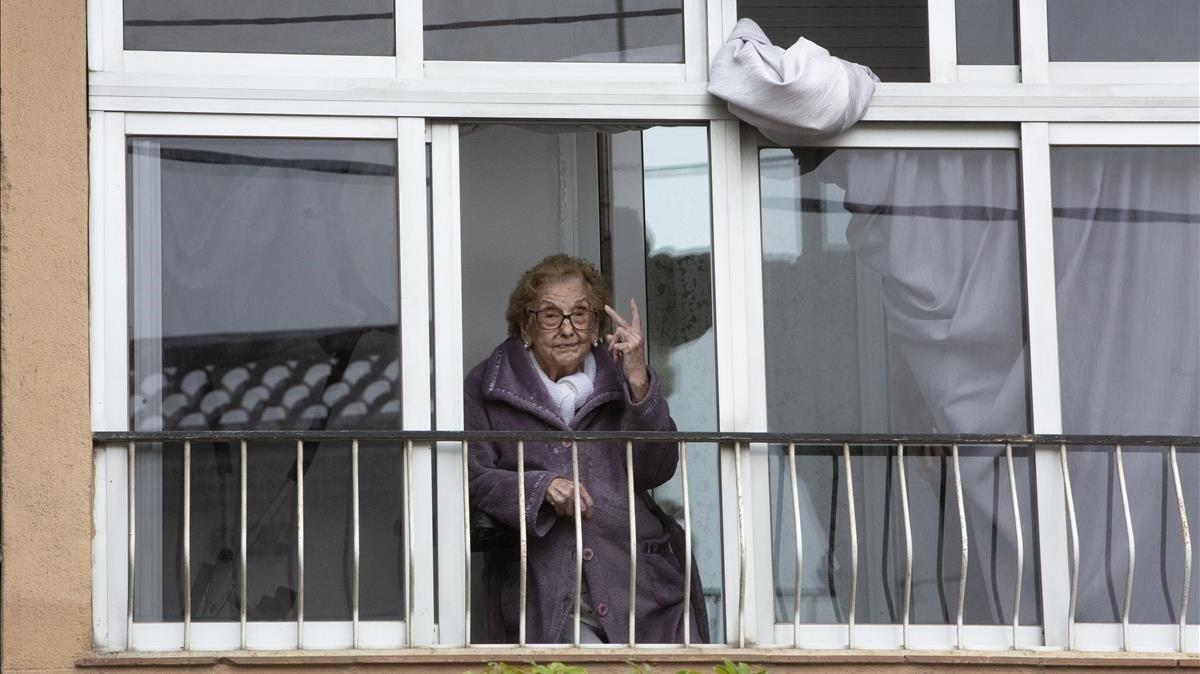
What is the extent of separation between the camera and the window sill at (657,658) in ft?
19.6

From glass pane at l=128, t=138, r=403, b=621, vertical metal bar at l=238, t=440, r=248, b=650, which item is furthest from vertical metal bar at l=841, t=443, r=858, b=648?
vertical metal bar at l=238, t=440, r=248, b=650

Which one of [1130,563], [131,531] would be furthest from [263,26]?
[1130,563]

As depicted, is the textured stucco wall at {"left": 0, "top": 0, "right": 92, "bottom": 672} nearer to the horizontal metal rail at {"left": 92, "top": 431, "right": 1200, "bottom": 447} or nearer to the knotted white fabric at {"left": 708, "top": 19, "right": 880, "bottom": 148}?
the horizontal metal rail at {"left": 92, "top": 431, "right": 1200, "bottom": 447}

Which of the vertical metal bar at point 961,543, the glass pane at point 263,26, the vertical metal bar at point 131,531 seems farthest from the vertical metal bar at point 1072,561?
the vertical metal bar at point 131,531

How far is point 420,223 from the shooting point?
635 centimetres

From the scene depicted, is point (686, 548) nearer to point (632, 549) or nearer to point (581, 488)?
point (632, 549)

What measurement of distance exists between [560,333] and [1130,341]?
69.5 inches

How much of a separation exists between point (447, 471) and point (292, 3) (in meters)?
1.49

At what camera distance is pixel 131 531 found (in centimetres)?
606

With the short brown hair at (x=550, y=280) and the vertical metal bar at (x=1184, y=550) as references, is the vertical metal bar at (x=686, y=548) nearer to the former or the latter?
the short brown hair at (x=550, y=280)

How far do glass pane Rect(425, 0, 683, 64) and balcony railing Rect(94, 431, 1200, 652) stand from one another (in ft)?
3.91

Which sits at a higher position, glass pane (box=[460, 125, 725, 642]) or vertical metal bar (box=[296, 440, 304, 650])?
glass pane (box=[460, 125, 725, 642])

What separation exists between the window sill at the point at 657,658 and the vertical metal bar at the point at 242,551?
0.09m

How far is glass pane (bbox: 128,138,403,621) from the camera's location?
614cm
